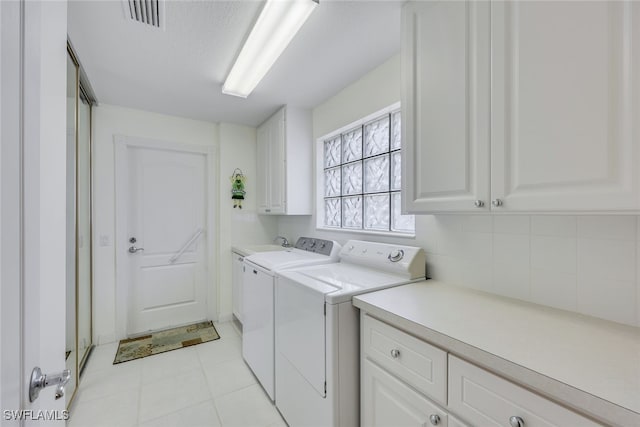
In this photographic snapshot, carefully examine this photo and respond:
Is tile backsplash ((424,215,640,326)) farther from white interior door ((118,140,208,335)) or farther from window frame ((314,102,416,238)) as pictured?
white interior door ((118,140,208,335))

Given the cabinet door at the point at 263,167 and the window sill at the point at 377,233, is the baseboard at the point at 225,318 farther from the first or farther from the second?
the window sill at the point at 377,233

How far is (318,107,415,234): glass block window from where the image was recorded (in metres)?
2.01

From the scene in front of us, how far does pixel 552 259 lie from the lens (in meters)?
1.14

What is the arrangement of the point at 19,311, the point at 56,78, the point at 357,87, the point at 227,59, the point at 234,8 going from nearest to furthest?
1. the point at 19,311
2. the point at 56,78
3. the point at 234,8
4. the point at 227,59
5. the point at 357,87

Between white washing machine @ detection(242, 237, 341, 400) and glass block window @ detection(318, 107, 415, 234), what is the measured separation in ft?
1.20

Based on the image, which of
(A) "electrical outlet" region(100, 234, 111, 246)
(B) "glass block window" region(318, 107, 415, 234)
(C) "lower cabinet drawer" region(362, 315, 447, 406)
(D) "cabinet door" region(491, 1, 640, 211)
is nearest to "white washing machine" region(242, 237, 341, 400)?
(B) "glass block window" region(318, 107, 415, 234)

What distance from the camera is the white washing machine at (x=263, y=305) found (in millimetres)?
1853

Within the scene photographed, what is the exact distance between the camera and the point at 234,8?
1426mm

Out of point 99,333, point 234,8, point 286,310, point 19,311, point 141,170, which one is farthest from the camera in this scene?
point 141,170

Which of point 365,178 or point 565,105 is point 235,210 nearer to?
point 365,178

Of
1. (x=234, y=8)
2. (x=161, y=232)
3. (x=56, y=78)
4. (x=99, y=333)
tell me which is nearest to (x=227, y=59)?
(x=234, y=8)

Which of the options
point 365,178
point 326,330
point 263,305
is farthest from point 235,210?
point 326,330

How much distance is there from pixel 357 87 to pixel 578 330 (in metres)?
2.00

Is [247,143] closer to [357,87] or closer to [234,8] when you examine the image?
[357,87]
